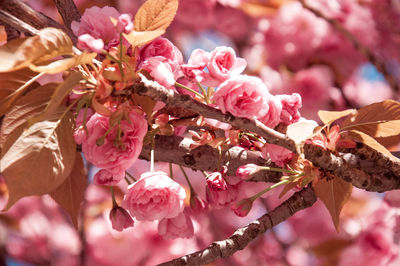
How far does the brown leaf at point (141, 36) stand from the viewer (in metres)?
0.48

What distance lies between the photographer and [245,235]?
593mm

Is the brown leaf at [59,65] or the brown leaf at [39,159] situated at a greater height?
the brown leaf at [59,65]

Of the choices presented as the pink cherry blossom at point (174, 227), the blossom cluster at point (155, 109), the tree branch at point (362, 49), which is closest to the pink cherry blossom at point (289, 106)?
the blossom cluster at point (155, 109)

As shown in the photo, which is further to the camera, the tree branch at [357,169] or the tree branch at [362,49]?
the tree branch at [362,49]

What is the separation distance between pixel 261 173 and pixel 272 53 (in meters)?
1.35

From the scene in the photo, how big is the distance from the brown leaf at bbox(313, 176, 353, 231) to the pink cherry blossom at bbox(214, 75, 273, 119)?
183 mm

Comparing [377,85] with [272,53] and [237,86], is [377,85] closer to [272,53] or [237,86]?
[272,53]

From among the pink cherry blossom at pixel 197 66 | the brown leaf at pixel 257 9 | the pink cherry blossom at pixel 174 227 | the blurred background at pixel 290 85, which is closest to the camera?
the pink cherry blossom at pixel 197 66

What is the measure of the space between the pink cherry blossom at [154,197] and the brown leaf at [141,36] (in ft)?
0.57

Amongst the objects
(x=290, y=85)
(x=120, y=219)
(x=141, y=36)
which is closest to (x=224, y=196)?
(x=120, y=219)

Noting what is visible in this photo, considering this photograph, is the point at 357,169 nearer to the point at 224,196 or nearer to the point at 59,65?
the point at 224,196

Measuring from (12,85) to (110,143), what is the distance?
13 cm

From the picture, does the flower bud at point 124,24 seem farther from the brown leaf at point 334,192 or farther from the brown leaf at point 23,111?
the brown leaf at point 334,192

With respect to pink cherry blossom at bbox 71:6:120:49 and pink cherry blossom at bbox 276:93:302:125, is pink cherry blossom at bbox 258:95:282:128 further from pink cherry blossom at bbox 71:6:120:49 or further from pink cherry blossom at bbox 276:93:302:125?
pink cherry blossom at bbox 71:6:120:49
